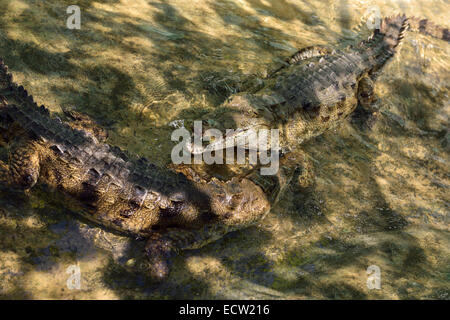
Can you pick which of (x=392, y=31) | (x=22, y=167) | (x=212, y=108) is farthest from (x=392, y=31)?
(x=22, y=167)

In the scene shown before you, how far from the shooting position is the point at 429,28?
8672 millimetres

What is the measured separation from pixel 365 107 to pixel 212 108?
3007 mm

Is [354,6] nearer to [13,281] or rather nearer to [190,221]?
[190,221]

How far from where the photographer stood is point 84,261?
337 centimetres

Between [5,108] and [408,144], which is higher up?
[5,108]

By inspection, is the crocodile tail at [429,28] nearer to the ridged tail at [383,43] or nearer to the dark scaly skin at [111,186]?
the ridged tail at [383,43]

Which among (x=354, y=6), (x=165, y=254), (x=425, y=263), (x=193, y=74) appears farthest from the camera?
(x=354, y=6)

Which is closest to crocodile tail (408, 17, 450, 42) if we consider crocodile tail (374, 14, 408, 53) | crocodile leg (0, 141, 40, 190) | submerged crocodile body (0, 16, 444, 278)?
crocodile tail (374, 14, 408, 53)

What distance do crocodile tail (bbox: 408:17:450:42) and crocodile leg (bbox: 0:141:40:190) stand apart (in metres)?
9.04

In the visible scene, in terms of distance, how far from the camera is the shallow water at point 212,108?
3.37m

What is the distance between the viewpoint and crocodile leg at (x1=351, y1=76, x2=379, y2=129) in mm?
6355

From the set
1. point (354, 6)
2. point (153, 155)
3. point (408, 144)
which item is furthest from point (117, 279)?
point (354, 6)

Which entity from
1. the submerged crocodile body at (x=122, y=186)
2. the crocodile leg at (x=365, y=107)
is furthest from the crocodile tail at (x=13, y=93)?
the crocodile leg at (x=365, y=107)

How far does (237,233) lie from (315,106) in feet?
9.27
